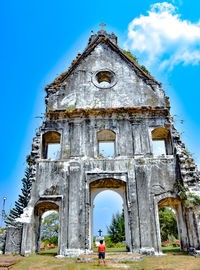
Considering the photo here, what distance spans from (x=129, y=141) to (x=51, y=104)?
16.6 feet

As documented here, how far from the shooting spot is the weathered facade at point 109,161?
11.3 m

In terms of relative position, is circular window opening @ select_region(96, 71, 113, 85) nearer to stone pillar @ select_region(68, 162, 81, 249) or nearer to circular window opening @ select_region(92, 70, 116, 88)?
circular window opening @ select_region(92, 70, 116, 88)

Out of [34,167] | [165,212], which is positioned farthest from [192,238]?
[165,212]

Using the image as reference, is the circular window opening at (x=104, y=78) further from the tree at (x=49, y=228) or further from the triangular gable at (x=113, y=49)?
the tree at (x=49, y=228)

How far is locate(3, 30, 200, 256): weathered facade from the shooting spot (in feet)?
37.0

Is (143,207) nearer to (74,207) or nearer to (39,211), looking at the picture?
(74,207)

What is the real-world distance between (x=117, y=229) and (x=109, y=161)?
14986 millimetres

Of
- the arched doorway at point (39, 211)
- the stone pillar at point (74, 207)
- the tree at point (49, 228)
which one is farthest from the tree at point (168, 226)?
the stone pillar at point (74, 207)

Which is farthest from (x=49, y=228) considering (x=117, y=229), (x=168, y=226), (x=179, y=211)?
(x=179, y=211)

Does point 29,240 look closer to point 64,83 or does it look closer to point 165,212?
point 64,83

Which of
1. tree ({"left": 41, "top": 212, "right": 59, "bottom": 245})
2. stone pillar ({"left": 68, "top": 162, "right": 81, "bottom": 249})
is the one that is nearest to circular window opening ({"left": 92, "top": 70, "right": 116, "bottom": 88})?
stone pillar ({"left": 68, "top": 162, "right": 81, "bottom": 249})

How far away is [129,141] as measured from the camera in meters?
13.2

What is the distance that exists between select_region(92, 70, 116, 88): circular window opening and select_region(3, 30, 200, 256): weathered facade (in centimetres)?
6

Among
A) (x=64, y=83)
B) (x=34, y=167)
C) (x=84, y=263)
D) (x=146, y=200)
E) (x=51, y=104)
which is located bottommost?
(x=84, y=263)
